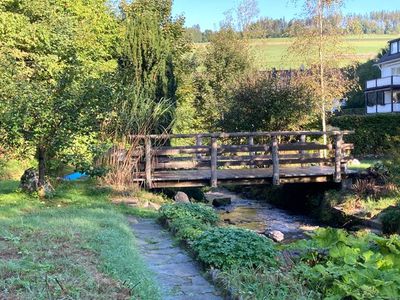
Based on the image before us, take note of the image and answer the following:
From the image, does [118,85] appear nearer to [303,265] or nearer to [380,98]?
[303,265]

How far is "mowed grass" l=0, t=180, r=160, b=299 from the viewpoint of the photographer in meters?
3.52

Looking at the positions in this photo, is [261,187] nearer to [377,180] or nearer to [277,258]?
[377,180]

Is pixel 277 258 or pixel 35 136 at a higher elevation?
pixel 35 136

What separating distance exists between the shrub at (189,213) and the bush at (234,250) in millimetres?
2078

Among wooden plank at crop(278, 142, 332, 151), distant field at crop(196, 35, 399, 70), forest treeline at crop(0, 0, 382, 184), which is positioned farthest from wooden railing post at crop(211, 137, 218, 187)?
distant field at crop(196, 35, 399, 70)

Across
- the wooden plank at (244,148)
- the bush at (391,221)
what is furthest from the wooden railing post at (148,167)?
the bush at (391,221)

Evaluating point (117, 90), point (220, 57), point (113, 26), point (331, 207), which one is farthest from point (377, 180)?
point (220, 57)

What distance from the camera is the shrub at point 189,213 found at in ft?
24.7

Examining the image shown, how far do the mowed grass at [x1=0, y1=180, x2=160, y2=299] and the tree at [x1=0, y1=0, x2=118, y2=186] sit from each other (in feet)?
6.01

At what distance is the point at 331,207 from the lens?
500 inches

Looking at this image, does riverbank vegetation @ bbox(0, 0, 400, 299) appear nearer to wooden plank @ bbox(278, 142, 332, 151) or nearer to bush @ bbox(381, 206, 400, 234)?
bush @ bbox(381, 206, 400, 234)

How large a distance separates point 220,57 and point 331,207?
14736mm

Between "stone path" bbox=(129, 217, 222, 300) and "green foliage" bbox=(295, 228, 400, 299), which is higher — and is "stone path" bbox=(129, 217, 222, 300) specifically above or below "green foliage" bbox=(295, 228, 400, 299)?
below

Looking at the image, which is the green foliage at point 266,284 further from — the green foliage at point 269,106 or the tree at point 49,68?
the green foliage at point 269,106
